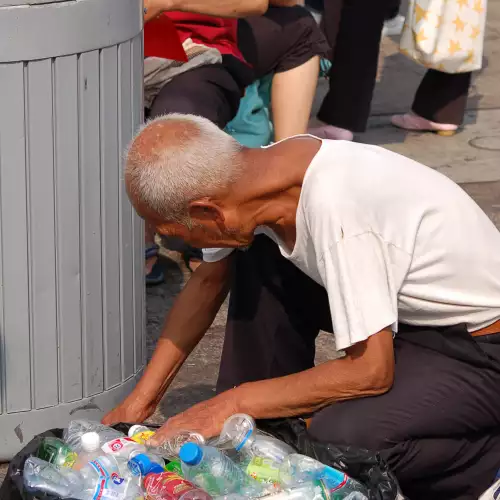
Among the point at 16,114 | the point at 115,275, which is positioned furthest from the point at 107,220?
the point at 16,114

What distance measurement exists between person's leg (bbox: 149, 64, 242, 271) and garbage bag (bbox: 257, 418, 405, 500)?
1.61m

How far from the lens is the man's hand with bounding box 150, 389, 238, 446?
2625 mm

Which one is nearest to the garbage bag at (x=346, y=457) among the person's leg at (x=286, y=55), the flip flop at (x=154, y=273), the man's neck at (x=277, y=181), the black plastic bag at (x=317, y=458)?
the black plastic bag at (x=317, y=458)

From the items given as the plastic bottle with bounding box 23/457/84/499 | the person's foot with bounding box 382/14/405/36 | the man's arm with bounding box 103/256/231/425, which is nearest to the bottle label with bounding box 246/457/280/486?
the plastic bottle with bounding box 23/457/84/499

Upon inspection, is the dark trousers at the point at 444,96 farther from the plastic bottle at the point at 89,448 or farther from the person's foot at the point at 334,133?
the plastic bottle at the point at 89,448

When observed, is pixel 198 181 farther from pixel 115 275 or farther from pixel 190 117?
pixel 115 275

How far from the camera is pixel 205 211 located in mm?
2621

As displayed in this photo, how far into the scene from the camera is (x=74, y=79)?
114 inches

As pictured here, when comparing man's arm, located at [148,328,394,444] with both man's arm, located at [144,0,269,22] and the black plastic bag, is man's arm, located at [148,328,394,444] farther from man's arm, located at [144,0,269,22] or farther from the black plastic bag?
man's arm, located at [144,0,269,22]

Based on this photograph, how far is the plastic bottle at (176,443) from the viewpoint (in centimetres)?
258

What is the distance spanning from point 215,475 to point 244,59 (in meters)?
2.39

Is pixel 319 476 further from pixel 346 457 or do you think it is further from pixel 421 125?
pixel 421 125

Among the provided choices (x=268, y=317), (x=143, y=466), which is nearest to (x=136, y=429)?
(x=143, y=466)

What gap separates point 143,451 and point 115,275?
2.44 feet
